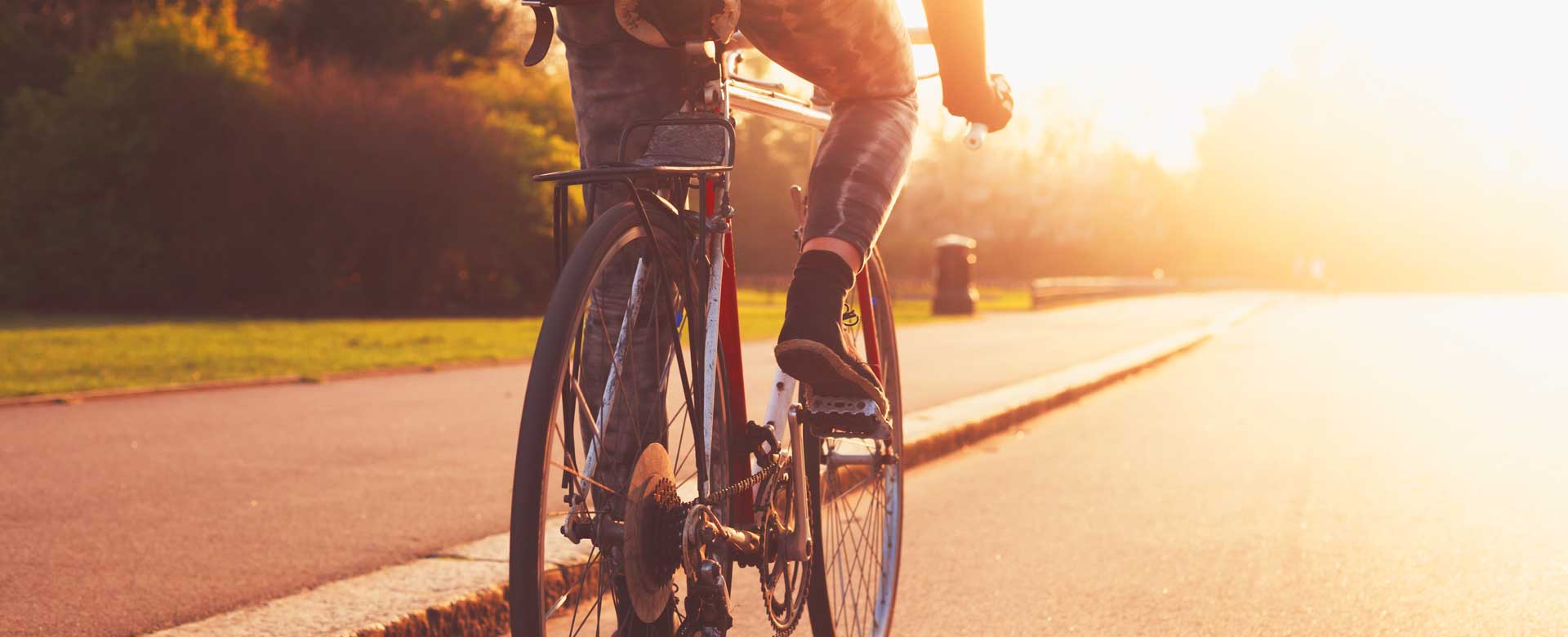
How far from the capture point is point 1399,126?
247 ft

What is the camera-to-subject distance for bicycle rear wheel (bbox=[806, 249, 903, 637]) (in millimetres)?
3020

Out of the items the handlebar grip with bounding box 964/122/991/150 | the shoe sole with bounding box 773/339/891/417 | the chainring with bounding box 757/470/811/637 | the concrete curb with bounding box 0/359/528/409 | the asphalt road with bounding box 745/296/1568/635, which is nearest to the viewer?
the shoe sole with bounding box 773/339/891/417

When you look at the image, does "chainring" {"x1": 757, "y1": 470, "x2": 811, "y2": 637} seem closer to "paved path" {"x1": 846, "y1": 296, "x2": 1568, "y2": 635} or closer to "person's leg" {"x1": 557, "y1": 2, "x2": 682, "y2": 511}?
"person's leg" {"x1": 557, "y1": 2, "x2": 682, "y2": 511}

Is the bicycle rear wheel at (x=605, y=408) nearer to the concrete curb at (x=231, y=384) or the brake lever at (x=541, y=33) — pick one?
the brake lever at (x=541, y=33)

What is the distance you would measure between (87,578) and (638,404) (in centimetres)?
230

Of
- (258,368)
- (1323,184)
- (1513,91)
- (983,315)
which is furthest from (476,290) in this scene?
(1513,91)

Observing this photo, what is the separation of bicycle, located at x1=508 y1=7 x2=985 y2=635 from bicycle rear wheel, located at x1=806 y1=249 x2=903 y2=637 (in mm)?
12

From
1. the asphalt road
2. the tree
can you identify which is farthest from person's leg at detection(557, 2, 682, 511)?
the tree

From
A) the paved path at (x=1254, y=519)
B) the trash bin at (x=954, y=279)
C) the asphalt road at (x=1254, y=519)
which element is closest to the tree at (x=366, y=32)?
the trash bin at (x=954, y=279)

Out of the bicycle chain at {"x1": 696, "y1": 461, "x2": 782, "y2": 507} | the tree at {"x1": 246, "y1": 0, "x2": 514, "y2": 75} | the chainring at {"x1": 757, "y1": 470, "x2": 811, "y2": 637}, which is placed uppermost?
the tree at {"x1": 246, "y1": 0, "x2": 514, "y2": 75}

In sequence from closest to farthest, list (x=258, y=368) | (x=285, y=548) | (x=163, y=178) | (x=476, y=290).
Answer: (x=285, y=548), (x=258, y=368), (x=163, y=178), (x=476, y=290)

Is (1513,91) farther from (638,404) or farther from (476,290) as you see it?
(638,404)

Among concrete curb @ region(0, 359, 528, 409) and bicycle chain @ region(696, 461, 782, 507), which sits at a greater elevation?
bicycle chain @ region(696, 461, 782, 507)

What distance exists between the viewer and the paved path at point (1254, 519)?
410 centimetres
